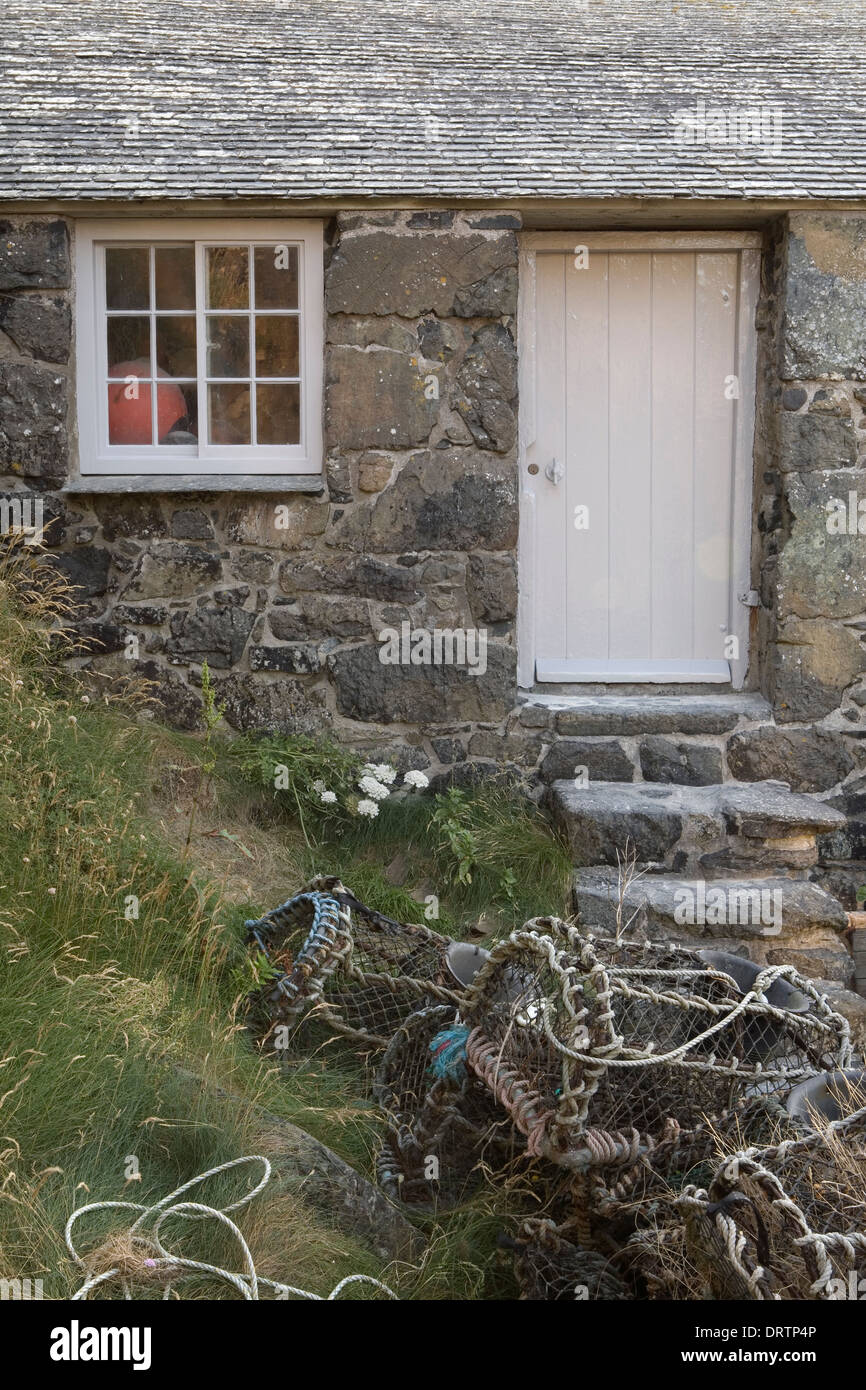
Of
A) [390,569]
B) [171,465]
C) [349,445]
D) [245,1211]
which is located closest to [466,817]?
[390,569]

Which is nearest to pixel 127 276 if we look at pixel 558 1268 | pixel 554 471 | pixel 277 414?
pixel 277 414

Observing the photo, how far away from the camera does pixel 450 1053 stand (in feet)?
13.1

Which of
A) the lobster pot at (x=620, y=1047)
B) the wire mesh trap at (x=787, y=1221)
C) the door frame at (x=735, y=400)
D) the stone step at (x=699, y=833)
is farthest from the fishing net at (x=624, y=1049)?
the door frame at (x=735, y=400)

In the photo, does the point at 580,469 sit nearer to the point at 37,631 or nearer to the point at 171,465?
the point at 171,465

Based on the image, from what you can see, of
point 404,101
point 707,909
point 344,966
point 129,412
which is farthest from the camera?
point 404,101

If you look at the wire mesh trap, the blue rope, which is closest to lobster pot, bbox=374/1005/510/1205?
the blue rope

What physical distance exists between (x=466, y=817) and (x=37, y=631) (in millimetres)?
2047

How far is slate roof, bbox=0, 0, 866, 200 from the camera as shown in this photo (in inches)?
242

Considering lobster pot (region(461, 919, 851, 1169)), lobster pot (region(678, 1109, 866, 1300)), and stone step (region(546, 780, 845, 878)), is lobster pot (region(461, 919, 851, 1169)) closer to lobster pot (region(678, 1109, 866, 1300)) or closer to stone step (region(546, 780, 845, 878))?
lobster pot (region(678, 1109, 866, 1300))

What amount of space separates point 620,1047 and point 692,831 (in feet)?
8.85

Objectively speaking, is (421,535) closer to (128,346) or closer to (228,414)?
(228,414)

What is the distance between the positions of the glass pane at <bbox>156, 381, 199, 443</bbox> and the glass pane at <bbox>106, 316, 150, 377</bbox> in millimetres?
138

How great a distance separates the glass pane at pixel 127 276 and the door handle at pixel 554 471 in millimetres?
2135

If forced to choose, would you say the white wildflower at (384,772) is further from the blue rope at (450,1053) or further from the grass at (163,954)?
the blue rope at (450,1053)
